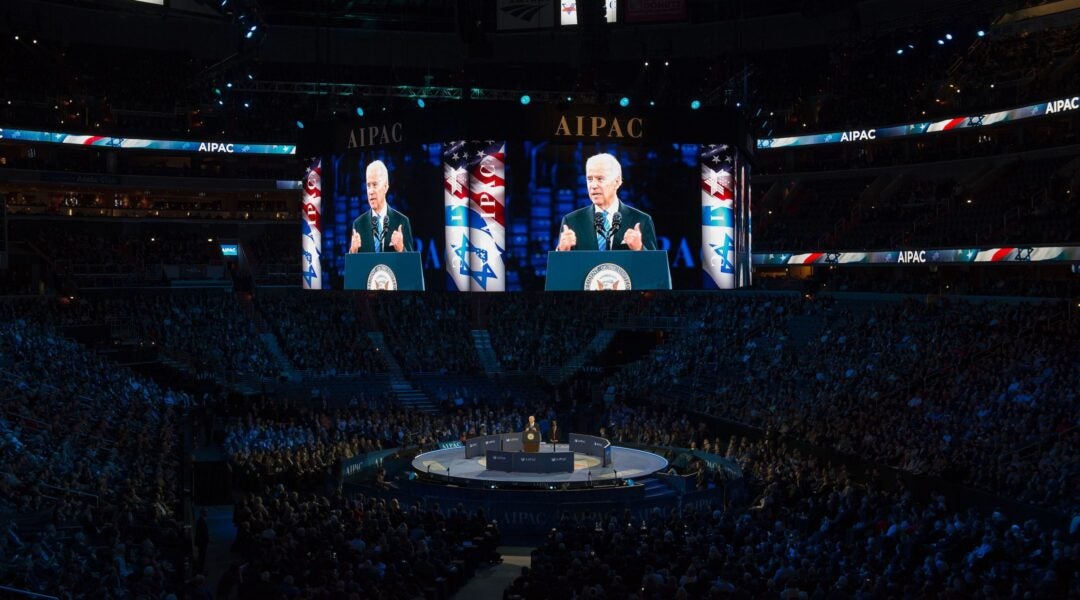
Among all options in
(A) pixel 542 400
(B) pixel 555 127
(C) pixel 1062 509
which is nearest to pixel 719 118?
(B) pixel 555 127

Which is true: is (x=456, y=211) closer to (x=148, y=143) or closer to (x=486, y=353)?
(x=486, y=353)

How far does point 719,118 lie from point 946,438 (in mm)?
8767

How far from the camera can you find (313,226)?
92.4 feet

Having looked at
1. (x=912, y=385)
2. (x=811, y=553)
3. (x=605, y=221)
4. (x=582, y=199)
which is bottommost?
(x=811, y=553)

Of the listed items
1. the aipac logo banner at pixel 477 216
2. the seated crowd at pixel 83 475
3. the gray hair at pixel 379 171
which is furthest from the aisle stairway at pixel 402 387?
the aipac logo banner at pixel 477 216

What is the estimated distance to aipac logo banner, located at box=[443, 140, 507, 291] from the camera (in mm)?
24219

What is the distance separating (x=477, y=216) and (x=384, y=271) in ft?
8.65

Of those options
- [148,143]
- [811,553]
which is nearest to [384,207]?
[811,553]

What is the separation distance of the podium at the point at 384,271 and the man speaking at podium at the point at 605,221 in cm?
336

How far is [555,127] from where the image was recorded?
24172 millimetres

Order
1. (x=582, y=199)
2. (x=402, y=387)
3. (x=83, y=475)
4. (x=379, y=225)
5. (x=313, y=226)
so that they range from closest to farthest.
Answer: (x=83, y=475), (x=582, y=199), (x=379, y=225), (x=313, y=226), (x=402, y=387)

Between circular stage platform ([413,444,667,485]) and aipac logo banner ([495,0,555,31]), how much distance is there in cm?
1052

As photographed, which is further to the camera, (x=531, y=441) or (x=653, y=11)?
(x=653, y=11)

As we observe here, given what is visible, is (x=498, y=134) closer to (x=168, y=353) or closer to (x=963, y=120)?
(x=168, y=353)
